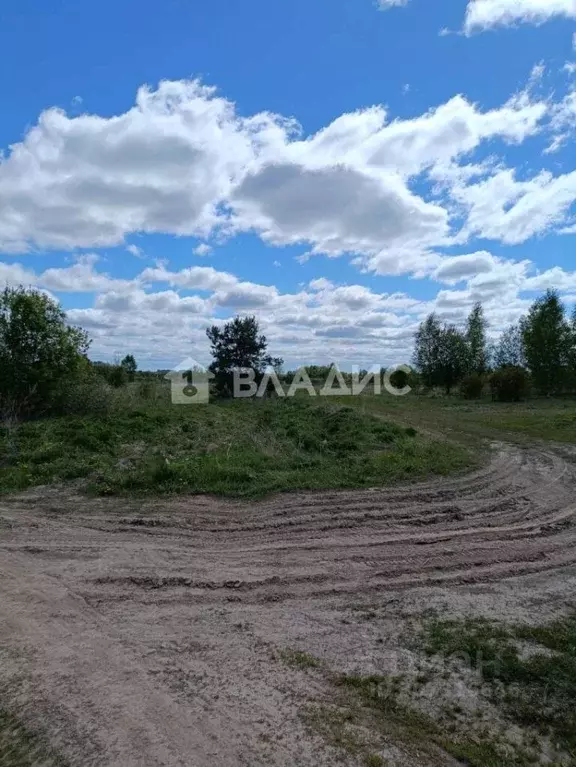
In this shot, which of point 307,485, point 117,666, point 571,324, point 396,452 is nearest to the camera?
point 117,666

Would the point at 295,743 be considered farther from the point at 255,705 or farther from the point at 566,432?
the point at 566,432

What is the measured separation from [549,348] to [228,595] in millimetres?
33879

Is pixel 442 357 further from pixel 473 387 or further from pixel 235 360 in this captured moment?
pixel 235 360

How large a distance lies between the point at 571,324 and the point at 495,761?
36.7 meters

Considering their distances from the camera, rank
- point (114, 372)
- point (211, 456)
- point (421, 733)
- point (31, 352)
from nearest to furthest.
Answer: point (421, 733) < point (211, 456) < point (31, 352) < point (114, 372)

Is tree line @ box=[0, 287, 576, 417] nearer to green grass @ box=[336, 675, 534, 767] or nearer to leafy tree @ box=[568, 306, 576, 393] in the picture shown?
leafy tree @ box=[568, 306, 576, 393]

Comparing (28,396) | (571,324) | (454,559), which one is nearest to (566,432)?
(454,559)

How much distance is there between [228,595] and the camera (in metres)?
4.24

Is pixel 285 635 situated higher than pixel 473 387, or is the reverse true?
pixel 473 387

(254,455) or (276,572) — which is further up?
(254,455)

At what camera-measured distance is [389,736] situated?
2564 mm

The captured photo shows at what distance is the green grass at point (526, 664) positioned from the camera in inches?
107

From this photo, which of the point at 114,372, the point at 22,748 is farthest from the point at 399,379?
the point at 22,748

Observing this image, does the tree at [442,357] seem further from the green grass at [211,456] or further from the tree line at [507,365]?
the green grass at [211,456]
